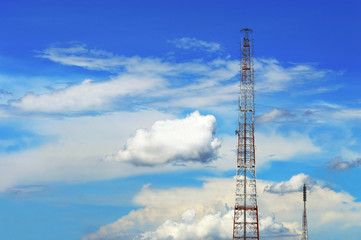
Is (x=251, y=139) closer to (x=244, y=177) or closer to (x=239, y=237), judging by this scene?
(x=244, y=177)

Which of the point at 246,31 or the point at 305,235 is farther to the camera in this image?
the point at 305,235

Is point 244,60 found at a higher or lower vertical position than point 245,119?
higher

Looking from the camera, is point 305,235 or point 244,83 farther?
point 305,235

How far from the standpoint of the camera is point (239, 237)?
154 metres

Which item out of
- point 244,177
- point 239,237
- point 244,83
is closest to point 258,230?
point 239,237

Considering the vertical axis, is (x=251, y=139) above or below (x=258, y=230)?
above

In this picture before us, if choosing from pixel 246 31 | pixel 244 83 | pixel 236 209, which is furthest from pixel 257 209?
pixel 246 31

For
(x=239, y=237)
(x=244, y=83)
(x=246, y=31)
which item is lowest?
(x=239, y=237)

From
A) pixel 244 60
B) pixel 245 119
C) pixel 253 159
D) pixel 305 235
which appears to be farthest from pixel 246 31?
pixel 305 235

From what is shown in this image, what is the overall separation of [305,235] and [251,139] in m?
63.2

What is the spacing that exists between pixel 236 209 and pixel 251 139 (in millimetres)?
20301

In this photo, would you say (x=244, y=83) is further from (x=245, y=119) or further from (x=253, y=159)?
(x=253, y=159)

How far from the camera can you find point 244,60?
155500 mm

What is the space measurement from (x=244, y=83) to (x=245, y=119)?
10.4 meters
